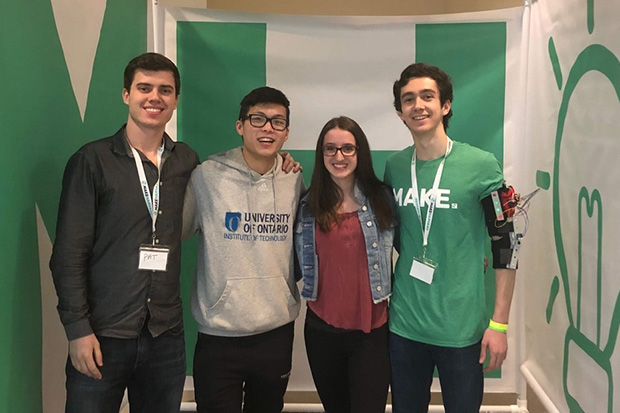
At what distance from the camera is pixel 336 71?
2.44 m

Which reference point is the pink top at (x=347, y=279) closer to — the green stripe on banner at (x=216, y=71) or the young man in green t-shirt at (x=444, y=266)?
the young man in green t-shirt at (x=444, y=266)

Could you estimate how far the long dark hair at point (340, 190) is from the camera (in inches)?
63.4

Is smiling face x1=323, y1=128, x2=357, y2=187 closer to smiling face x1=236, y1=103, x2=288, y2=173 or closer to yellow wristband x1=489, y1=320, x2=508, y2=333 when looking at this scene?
smiling face x1=236, y1=103, x2=288, y2=173

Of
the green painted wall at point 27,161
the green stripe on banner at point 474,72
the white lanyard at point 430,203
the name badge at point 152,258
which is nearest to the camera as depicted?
the green painted wall at point 27,161

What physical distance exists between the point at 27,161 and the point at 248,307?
78 cm

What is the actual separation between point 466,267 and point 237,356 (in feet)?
2.57

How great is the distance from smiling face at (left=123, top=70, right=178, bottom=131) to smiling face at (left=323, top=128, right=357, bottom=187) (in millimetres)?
535

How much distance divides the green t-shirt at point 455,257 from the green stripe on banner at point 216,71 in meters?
1.23

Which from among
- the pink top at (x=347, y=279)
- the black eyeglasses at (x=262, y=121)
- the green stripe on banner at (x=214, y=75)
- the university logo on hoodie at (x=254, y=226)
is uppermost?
the green stripe on banner at (x=214, y=75)

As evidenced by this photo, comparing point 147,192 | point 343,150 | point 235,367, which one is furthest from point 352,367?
point 147,192

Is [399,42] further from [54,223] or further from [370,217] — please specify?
[54,223]

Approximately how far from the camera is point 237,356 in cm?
158

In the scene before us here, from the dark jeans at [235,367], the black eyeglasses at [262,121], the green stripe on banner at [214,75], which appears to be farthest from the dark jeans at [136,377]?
the green stripe on banner at [214,75]

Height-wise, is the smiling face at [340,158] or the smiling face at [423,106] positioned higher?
the smiling face at [423,106]
